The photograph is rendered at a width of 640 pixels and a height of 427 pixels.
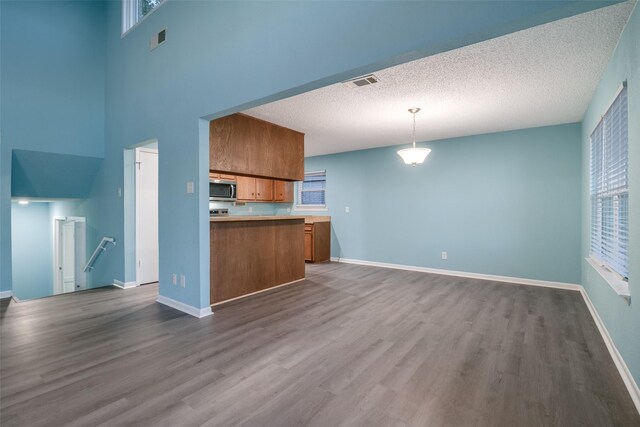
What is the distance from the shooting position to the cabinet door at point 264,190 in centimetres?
668

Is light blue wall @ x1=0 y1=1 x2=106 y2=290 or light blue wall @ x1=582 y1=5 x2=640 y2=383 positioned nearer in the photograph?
light blue wall @ x1=582 y1=5 x2=640 y2=383

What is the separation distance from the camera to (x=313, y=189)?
292 inches

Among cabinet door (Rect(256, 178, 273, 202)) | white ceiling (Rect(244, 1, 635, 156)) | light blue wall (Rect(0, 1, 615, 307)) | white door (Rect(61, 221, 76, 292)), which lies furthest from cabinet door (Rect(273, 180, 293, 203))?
white door (Rect(61, 221, 76, 292))

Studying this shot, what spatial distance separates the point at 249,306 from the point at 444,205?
149 inches

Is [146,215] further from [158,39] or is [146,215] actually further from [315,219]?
[315,219]

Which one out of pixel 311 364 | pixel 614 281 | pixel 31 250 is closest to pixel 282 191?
pixel 311 364

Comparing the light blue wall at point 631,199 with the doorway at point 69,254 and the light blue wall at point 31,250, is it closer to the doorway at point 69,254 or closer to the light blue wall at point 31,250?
the doorway at point 69,254

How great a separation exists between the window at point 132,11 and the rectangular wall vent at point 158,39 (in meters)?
0.76

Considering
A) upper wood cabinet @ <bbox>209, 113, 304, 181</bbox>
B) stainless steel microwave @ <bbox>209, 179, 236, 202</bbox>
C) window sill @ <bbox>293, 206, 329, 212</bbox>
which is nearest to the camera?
upper wood cabinet @ <bbox>209, 113, 304, 181</bbox>

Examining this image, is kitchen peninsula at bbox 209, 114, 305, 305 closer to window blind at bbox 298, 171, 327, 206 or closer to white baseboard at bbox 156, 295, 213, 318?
white baseboard at bbox 156, 295, 213, 318

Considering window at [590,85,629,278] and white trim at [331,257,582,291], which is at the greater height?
window at [590,85,629,278]

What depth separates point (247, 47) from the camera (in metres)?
2.83

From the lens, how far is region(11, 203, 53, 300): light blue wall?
23.1ft

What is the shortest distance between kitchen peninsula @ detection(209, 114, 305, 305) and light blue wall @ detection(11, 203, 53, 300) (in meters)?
6.14
